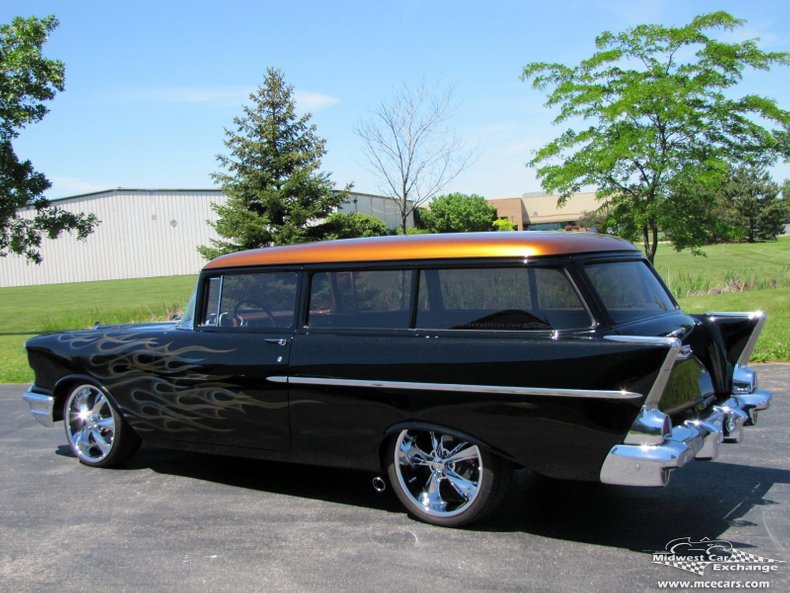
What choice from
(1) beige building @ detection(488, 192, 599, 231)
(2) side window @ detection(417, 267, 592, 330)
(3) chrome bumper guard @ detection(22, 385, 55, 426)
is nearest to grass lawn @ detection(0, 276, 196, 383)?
(3) chrome bumper guard @ detection(22, 385, 55, 426)

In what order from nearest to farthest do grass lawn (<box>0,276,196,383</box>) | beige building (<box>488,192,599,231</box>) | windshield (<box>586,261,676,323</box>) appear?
windshield (<box>586,261,676,323</box>), grass lawn (<box>0,276,196,383</box>), beige building (<box>488,192,599,231</box>)

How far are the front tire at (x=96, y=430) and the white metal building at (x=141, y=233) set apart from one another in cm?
4184

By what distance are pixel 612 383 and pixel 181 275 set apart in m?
46.5

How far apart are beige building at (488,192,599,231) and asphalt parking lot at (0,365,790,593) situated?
8007cm

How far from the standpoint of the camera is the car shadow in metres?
4.31

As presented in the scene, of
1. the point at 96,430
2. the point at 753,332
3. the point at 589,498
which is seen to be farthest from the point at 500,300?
the point at 96,430

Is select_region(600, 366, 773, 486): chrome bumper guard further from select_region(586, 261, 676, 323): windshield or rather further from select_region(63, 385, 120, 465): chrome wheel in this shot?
select_region(63, 385, 120, 465): chrome wheel

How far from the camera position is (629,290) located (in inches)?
177

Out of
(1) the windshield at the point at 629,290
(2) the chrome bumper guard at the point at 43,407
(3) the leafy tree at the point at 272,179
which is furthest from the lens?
(3) the leafy tree at the point at 272,179

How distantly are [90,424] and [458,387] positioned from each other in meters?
3.36

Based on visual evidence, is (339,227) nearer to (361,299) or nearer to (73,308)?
(73,308)

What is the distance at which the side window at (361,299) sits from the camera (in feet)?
15.3

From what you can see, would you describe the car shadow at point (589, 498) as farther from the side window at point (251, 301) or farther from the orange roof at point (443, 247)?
the orange roof at point (443, 247)

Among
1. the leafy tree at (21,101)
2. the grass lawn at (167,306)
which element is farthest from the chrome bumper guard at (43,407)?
the leafy tree at (21,101)
